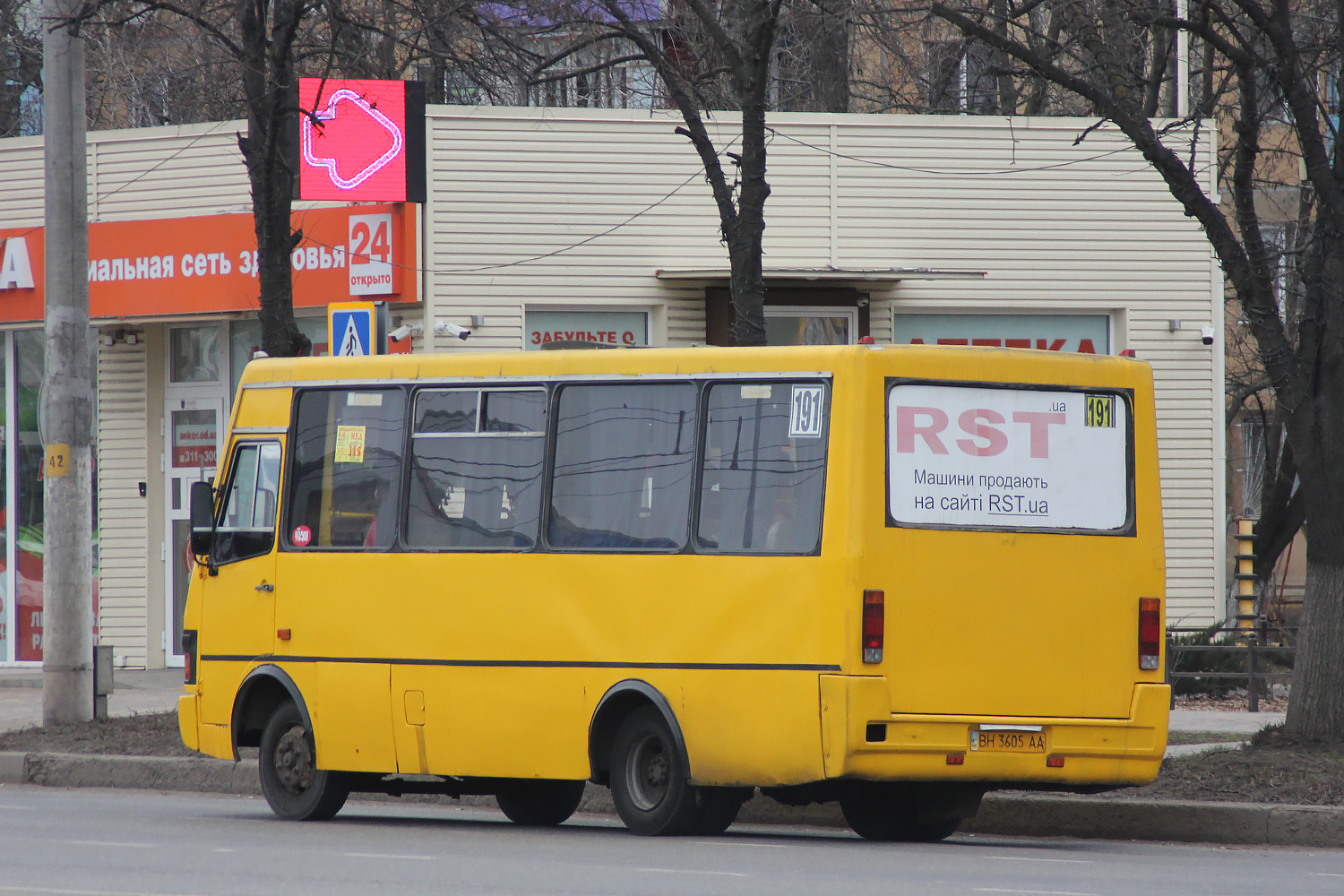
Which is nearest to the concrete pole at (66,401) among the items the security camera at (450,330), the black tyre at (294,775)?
the black tyre at (294,775)

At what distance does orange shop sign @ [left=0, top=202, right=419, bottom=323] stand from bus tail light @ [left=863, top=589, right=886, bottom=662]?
1161 cm

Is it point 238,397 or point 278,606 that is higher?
point 238,397

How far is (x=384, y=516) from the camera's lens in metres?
11.6

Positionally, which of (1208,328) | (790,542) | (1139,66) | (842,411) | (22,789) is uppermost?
(1139,66)

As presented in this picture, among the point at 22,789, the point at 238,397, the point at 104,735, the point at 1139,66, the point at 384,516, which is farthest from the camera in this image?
the point at 1139,66

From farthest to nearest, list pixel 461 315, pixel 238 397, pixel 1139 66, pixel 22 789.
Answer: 1. pixel 1139 66
2. pixel 461 315
3. pixel 22 789
4. pixel 238 397

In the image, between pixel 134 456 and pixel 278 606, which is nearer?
pixel 278 606

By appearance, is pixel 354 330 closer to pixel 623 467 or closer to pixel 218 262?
pixel 623 467

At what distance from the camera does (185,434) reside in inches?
890

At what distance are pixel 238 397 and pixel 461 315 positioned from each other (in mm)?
7990

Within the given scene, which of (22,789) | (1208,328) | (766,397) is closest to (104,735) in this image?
(22,789)

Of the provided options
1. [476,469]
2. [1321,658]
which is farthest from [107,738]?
[1321,658]

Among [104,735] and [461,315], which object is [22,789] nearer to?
[104,735]

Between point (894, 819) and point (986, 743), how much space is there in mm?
1388
